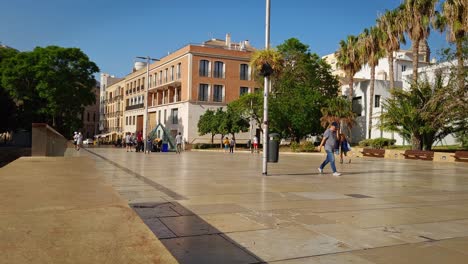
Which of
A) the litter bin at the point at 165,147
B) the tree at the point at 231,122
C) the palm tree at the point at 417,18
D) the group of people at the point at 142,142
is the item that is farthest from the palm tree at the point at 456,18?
the tree at the point at 231,122

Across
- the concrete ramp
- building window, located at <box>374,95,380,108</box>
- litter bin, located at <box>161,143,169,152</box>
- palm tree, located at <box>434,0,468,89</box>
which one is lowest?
the concrete ramp

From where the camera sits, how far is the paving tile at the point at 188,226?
4.98m

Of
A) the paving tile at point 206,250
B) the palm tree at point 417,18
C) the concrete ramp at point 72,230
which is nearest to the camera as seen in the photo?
the concrete ramp at point 72,230

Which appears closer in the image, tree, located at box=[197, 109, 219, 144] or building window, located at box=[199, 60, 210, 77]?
tree, located at box=[197, 109, 219, 144]

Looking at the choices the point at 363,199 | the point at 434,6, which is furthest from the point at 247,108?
the point at 363,199

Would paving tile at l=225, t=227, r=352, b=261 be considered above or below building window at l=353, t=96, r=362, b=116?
below

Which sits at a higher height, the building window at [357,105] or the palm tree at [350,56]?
the palm tree at [350,56]

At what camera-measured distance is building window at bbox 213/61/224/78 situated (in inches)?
2162

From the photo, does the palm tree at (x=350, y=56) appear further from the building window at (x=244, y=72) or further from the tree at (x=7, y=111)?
the tree at (x=7, y=111)

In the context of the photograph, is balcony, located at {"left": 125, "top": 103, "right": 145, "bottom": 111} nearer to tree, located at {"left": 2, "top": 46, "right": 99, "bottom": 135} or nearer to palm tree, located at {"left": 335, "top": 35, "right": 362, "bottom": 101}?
tree, located at {"left": 2, "top": 46, "right": 99, "bottom": 135}

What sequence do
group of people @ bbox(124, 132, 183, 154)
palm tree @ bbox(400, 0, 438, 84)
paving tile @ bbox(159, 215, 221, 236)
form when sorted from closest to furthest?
1. paving tile @ bbox(159, 215, 221, 236)
2. palm tree @ bbox(400, 0, 438, 84)
3. group of people @ bbox(124, 132, 183, 154)

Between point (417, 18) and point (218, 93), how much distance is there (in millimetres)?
29729

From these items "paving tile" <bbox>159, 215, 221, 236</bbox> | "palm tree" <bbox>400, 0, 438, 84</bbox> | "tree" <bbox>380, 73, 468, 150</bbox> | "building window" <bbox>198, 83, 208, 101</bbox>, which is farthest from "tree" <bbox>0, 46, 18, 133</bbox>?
"paving tile" <bbox>159, 215, 221, 236</bbox>

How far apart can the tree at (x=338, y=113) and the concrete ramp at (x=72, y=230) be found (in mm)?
32701
